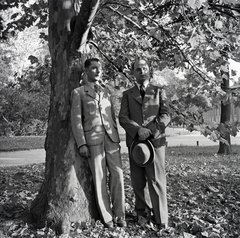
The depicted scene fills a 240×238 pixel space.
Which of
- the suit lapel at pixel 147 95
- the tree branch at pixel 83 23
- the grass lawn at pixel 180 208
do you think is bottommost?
the grass lawn at pixel 180 208

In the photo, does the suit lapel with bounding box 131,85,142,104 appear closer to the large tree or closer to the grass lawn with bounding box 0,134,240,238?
the large tree

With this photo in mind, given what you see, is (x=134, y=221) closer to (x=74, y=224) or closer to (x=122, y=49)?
(x=74, y=224)

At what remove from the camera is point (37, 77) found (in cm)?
744

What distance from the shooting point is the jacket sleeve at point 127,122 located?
391 centimetres

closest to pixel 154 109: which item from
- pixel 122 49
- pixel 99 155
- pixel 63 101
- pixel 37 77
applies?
pixel 99 155

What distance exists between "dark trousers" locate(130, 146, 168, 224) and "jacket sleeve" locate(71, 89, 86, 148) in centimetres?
81

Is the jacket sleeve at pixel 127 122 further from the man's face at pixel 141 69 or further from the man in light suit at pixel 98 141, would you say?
the man's face at pixel 141 69

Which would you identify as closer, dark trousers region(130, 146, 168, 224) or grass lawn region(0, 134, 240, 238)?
grass lawn region(0, 134, 240, 238)

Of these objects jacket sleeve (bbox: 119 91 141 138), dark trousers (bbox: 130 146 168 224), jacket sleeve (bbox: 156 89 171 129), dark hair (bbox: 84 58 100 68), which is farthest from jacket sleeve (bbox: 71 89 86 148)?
jacket sleeve (bbox: 156 89 171 129)

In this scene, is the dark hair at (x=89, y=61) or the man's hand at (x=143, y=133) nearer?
the man's hand at (x=143, y=133)

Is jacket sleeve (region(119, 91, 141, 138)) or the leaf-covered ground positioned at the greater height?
jacket sleeve (region(119, 91, 141, 138))

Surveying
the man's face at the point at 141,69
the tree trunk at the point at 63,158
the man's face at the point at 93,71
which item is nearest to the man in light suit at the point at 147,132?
the man's face at the point at 141,69

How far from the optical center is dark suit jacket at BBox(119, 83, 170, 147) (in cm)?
392

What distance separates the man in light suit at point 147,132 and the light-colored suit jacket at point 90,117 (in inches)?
8.8
